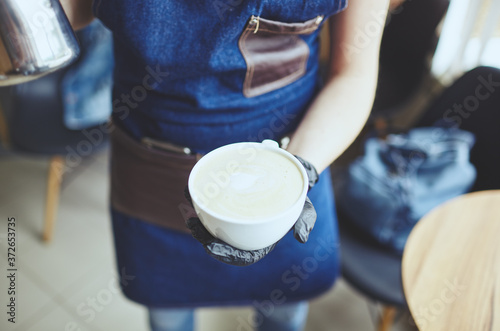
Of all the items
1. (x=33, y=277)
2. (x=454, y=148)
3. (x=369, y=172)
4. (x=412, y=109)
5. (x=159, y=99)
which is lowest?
(x=33, y=277)

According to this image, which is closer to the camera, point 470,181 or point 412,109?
point 470,181

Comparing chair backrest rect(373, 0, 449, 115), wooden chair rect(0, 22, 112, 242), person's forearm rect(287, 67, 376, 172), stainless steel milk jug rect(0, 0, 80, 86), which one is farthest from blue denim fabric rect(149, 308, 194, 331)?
chair backrest rect(373, 0, 449, 115)

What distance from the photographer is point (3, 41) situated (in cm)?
59

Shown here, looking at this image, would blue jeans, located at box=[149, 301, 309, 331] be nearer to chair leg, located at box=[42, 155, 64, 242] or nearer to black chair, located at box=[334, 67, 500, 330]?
black chair, located at box=[334, 67, 500, 330]

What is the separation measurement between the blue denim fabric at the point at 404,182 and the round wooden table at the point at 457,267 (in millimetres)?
321

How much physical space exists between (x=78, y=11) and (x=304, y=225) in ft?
2.01

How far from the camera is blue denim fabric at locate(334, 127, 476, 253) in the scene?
1300 mm

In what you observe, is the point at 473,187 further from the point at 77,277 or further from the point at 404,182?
the point at 77,277

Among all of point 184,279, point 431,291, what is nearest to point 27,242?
point 184,279

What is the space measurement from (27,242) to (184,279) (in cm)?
122

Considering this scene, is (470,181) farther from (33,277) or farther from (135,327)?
(33,277)

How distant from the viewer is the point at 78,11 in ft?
2.71

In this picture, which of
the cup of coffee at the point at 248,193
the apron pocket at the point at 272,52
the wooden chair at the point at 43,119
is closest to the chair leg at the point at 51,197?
the wooden chair at the point at 43,119

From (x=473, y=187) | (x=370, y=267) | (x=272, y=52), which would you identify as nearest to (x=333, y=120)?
(x=272, y=52)
